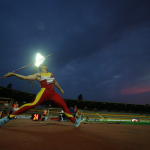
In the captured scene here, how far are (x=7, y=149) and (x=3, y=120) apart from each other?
2.07 m

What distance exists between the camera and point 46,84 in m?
3.09

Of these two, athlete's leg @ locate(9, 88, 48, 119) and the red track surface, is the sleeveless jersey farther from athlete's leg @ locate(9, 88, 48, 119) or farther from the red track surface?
the red track surface

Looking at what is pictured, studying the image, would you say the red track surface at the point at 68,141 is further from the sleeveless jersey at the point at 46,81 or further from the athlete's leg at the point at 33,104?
the sleeveless jersey at the point at 46,81

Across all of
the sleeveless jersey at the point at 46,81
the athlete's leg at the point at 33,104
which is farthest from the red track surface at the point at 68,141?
the sleeveless jersey at the point at 46,81

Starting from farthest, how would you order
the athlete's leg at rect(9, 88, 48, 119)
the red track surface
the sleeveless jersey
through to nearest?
the sleeveless jersey, the athlete's leg at rect(9, 88, 48, 119), the red track surface

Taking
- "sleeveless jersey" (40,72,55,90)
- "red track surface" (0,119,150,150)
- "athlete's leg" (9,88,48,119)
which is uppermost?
"sleeveless jersey" (40,72,55,90)

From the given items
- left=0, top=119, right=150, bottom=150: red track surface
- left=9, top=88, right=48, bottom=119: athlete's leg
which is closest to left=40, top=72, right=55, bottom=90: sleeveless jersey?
left=9, top=88, right=48, bottom=119: athlete's leg

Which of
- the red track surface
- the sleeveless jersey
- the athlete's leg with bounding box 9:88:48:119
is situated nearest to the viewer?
the red track surface

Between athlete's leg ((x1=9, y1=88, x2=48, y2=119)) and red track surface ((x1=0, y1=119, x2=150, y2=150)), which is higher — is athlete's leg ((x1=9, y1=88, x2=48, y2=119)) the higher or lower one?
the higher one

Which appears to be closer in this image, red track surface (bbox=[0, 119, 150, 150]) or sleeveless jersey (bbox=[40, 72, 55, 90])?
red track surface (bbox=[0, 119, 150, 150])

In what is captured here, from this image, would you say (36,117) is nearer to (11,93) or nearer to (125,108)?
(11,93)

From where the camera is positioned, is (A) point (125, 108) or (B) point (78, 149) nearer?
(B) point (78, 149)

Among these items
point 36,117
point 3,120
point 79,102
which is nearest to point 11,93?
point 36,117

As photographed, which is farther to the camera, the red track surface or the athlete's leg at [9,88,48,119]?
the athlete's leg at [9,88,48,119]
